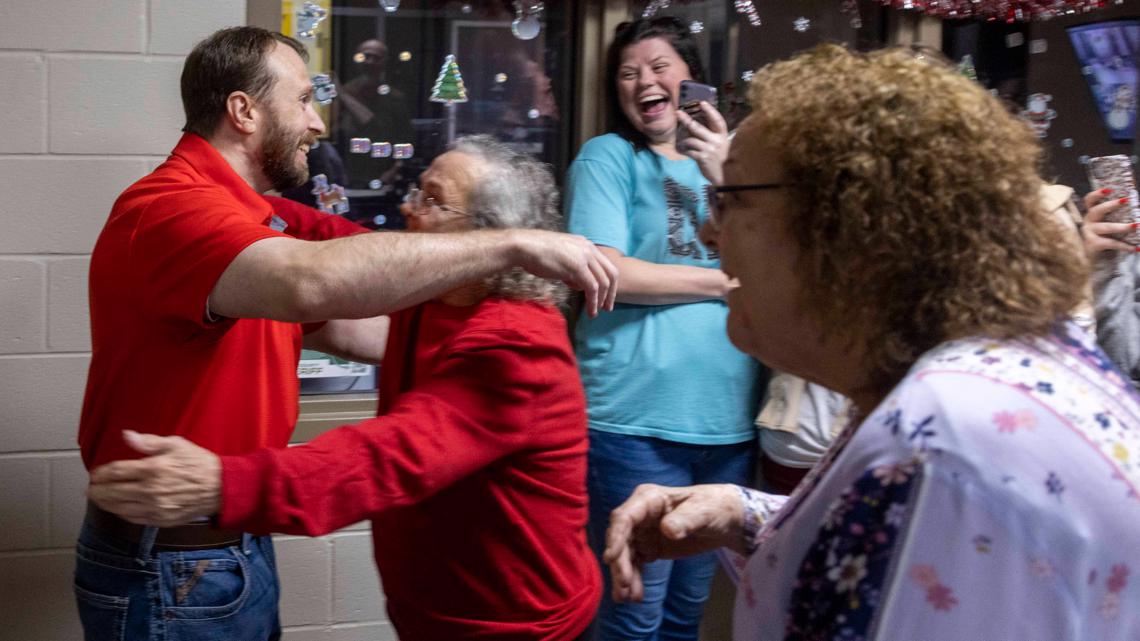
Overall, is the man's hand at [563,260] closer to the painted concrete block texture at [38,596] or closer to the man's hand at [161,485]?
the man's hand at [161,485]

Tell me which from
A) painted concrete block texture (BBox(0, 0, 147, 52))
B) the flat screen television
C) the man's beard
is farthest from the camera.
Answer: the flat screen television

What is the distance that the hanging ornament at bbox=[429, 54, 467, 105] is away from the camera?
2.96 m

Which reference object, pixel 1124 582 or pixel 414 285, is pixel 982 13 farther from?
pixel 1124 582

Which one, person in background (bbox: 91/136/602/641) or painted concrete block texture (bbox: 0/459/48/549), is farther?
painted concrete block texture (bbox: 0/459/48/549)

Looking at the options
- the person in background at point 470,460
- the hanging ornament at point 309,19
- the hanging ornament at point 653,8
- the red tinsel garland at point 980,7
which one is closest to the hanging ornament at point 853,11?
the red tinsel garland at point 980,7

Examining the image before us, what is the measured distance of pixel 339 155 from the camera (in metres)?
2.90

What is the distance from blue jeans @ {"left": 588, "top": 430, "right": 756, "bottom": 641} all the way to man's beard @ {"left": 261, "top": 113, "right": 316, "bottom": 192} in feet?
3.05

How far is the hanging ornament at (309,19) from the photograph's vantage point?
283cm

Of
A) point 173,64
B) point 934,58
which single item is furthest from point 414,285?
point 173,64

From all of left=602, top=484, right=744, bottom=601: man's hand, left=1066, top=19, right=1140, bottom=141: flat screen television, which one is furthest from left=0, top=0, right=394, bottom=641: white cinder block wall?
left=1066, top=19, right=1140, bottom=141: flat screen television

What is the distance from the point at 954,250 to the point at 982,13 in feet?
7.77

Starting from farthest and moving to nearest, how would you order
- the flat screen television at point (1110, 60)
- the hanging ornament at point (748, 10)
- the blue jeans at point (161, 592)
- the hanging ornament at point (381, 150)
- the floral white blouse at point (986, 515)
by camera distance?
the flat screen television at point (1110, 60)
the hanging ornament at point (748, 10)
the hanging ornament at point (381, 150)
the blue jeans at point (161, 592)
the floral white blouse at point (986, 515)

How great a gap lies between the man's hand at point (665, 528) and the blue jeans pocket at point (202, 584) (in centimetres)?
80

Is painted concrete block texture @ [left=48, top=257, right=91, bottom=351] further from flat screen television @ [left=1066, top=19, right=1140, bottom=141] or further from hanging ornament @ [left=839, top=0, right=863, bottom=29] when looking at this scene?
flat screen television @ [left=1066, top=19, right=1140, bottom=141]
